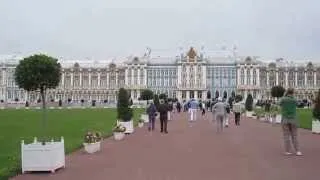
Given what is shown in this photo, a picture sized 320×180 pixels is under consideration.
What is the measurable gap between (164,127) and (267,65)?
111 m

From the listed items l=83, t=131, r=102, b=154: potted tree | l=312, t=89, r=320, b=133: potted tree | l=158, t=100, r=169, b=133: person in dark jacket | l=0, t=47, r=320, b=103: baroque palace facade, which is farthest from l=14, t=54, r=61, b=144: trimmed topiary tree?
l=0, t=47, r=320, b=103: baroque palace facade

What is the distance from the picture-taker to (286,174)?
12.4 meters

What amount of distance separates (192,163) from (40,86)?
13.3ft

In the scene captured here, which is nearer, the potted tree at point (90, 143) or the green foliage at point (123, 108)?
the potted tree at point (90, 143)

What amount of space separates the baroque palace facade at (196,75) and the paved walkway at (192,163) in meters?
113

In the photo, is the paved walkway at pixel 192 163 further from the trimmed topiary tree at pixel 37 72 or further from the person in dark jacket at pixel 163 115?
the person in dark jacket at pixel 163 115

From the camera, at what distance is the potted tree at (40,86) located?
13109 millimetres

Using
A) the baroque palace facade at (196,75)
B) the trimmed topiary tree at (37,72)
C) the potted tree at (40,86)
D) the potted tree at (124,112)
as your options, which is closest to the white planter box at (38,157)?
the potted tree at (40,86)

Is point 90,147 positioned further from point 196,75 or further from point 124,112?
point 196,75

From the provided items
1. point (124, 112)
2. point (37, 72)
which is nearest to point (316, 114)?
point (124, 112)

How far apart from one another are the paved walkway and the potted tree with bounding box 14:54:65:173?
25 centimetres

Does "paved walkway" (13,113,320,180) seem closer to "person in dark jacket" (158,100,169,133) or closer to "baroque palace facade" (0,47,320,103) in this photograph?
"person in dark jacket" (158,100,169,133)

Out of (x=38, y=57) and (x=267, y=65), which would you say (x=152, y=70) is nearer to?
(x=267, y=65)

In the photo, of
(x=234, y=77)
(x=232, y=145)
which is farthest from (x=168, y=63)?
(x=232, y=145)
